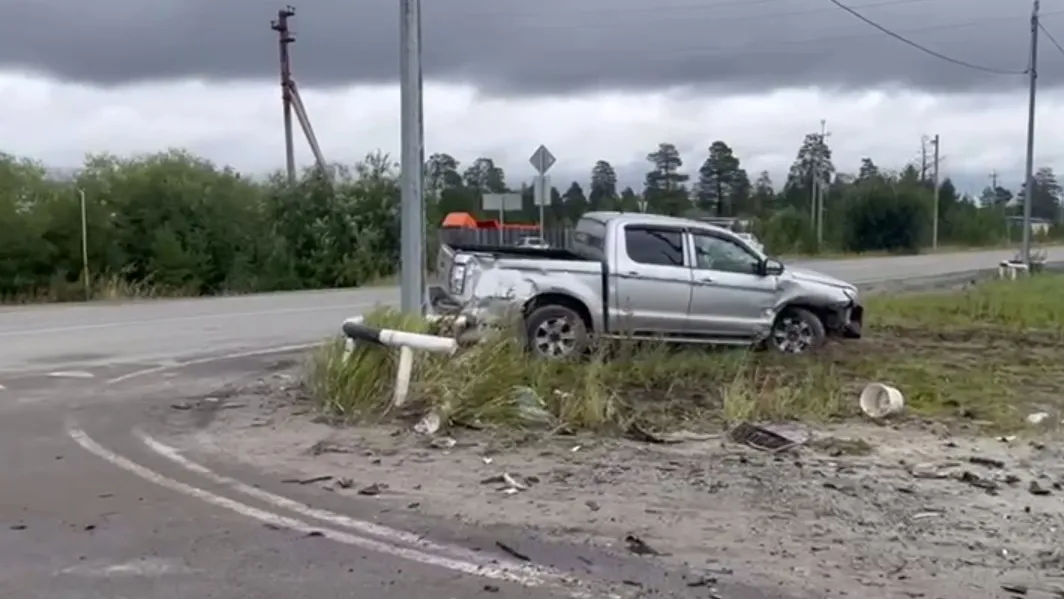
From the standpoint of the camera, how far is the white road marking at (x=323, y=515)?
609 cm

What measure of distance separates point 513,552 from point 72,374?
26.9 ft

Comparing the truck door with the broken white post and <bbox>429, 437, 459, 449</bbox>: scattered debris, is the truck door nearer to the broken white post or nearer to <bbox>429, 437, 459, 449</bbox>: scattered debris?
the broken white post

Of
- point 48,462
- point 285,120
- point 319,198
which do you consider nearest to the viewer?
point 48,462

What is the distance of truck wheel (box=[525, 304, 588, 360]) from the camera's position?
12961 millimetres

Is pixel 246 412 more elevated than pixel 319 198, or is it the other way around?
pixel 319 198

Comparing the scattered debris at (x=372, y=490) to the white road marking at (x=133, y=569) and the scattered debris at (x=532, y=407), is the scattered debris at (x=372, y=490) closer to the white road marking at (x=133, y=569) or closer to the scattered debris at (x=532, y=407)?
the white road marking at (x=133, y=569)

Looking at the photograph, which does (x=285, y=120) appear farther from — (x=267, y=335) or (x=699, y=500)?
(x=699, y=500)

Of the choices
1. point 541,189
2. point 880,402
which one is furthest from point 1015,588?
point 541,189

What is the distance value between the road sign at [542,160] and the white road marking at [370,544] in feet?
52.0

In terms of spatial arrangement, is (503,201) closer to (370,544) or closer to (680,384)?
(680,384)

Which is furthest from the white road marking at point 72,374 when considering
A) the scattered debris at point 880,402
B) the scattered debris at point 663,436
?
the scattered debris at point 880,402

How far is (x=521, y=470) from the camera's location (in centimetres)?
792

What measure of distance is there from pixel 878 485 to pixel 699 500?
4.04 feet

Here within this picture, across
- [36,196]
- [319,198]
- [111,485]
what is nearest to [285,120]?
[319,198]
